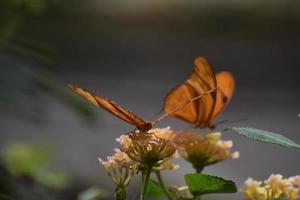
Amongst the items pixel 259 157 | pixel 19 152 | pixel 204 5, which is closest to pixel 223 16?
pixel 204 5

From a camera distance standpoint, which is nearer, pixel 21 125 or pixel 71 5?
pixel 21 125

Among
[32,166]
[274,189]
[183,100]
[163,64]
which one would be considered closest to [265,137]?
[274,189]

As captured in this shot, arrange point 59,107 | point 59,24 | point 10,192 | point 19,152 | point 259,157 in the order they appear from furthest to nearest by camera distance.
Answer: point 59,24
point 59,107
point 259,157
point 19,152
point 10,192

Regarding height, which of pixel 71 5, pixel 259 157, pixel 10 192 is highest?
pixel 71 5

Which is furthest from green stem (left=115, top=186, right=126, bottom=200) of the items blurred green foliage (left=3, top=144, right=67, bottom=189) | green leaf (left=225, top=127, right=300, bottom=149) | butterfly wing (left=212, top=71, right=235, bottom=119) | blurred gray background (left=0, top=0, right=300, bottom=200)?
blurred gray background (left=0, top=0, right=300, bottom=200)

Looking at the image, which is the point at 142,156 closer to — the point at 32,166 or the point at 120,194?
the point at 120,194

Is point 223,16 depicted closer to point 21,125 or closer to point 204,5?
point 204,5
